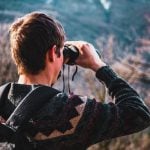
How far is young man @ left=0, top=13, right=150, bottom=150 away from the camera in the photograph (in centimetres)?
212

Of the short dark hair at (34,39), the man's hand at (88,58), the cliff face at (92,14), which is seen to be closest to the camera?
the short dark hair at (34,39)

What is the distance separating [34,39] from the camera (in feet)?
6.93

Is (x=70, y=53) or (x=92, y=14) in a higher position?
(x=70, y=53)

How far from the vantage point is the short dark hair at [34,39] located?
212 cm

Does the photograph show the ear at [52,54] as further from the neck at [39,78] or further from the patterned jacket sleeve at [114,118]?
the patterned jacket sleeve at [114,118]

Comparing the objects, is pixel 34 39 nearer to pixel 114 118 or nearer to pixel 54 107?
pixel 54 107

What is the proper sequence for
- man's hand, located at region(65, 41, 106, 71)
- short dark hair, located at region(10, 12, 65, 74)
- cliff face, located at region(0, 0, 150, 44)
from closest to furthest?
short dark hair, located at region(10, 12, 65, 74)
man's hand, located at region(65, 41, 106, 71)
cliff face, located at region(0, 0, 150, 44)

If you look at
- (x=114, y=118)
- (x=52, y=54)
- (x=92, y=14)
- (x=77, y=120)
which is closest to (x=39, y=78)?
(x=52, y=54)

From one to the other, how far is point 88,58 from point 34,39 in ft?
0.93

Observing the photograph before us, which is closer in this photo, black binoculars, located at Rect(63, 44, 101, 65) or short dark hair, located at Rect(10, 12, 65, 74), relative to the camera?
short dark hair, located at Rect(10, 12, 65, 74)

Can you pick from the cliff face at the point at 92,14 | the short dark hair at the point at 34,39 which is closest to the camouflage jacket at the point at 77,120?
the short dark hair at the point at 34,39

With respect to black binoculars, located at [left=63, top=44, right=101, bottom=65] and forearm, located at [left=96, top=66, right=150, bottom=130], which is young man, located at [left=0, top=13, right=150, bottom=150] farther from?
black binoculars, located at [left=63, top=44, right=101, bottom=65]

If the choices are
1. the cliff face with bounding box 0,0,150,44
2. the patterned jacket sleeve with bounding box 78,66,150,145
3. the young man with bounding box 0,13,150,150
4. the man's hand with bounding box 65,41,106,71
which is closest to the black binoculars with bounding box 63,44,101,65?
the man's hand with bounding box 65,41,106,71

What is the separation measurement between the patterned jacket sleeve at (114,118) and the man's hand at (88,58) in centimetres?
18
